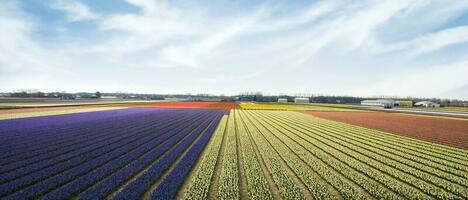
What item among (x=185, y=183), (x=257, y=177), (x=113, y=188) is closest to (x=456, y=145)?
(x=257, y=177)

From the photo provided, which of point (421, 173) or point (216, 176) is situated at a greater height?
point (421, 173)

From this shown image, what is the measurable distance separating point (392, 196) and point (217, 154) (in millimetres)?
7798

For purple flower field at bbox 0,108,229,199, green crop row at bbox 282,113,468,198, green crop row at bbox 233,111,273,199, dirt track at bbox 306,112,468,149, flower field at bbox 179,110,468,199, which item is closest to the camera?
purple flower field at bbox 0,108,229,199

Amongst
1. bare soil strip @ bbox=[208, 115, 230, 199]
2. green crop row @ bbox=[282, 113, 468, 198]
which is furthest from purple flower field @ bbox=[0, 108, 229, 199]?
green crop row @ bbox=[282, 113, 468, 198]

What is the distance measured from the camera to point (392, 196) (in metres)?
7.04

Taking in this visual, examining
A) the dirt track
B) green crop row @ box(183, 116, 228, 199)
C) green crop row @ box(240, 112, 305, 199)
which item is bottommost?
the dirt track

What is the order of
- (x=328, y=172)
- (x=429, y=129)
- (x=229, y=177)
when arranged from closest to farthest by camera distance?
(x=229, y=177), (x=328, y=172), (x=429, y=129)

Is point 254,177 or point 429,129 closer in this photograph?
point 254,177

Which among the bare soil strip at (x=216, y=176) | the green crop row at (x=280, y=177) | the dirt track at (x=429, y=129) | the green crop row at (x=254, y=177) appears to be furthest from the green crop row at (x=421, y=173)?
the dirt track at (x=429, y=129)

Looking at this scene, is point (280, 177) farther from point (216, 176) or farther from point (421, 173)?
point (421, 173)

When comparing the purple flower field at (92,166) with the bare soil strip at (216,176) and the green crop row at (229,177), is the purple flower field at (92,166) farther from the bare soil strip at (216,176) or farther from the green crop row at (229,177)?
the green crop row at (229,177)

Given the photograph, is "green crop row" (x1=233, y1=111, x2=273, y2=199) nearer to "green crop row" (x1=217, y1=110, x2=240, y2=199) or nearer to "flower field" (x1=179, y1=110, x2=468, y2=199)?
"flower field" (x1=179, y1=110, x2=468, y2=199)

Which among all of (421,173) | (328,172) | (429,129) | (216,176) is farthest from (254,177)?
(429,129)

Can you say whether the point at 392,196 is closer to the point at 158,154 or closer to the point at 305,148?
the point at 305,148
